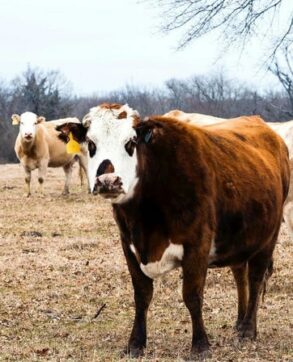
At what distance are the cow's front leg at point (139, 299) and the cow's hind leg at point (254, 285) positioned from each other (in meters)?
0.86

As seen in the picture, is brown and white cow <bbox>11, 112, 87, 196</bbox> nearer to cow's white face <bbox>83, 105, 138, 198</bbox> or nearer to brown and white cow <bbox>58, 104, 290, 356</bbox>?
brown and white cow <bbox>58, 104, 290, 356</bbox>

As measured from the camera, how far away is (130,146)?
4.82 m

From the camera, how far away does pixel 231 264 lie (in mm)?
5766

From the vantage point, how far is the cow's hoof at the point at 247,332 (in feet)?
19.4

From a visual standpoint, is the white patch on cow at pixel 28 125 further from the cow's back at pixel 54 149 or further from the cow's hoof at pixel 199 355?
the cow's hoof at pixel 199 355

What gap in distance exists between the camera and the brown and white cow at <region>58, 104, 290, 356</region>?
4.82m

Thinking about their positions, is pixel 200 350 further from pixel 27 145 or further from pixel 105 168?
pixel 27 145

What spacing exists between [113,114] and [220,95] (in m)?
85.6

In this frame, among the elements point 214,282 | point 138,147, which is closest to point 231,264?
point 138,147

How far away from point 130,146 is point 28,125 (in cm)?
1467

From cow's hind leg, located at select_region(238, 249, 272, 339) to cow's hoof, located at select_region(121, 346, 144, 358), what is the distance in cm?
88

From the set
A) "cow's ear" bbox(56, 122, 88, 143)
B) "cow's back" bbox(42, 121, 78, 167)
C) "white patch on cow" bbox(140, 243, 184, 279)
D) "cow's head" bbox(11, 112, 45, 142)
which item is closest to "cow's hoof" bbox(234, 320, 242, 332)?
"white patch on cow" bbox(140, 243, 184, 279)

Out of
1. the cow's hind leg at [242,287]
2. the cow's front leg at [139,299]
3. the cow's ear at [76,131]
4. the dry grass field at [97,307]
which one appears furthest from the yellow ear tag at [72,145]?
the cow's hind leg at [242,287]

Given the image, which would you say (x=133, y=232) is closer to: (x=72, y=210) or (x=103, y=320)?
(x=103, y=320)
